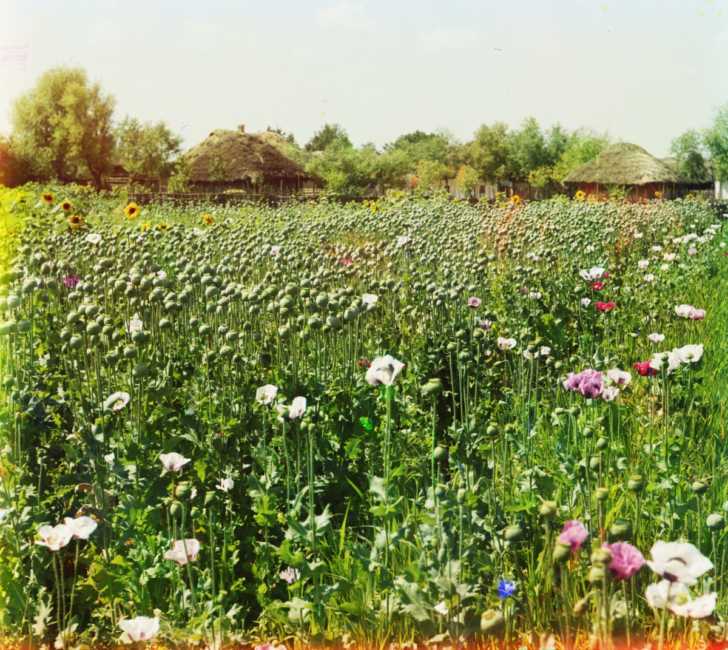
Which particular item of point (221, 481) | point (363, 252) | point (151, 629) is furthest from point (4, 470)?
point (363, 252)

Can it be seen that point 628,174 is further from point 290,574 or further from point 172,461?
point 172,461

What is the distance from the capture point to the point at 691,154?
6675 centimetres

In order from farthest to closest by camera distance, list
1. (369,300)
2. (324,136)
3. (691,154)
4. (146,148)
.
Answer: (324,136) < (691,154) < (146,148) < (369,300)

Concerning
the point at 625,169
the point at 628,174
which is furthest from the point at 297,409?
the point at 625,169

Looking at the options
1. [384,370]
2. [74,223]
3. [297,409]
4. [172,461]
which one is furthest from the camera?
[74,223]

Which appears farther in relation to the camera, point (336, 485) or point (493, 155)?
point (493, 155)

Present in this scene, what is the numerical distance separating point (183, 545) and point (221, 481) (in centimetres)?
82

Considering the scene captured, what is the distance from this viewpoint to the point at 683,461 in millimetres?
3416

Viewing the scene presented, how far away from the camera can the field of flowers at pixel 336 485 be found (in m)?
2.29

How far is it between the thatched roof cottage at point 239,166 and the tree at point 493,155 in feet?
119

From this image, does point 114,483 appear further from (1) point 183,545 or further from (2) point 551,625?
(2) point 551,625

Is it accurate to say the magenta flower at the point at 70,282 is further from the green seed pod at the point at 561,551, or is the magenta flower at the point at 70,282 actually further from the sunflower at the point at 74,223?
A: the green seed pod at the point at 561,551

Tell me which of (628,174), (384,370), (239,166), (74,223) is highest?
(239,166)

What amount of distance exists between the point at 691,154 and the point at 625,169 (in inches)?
924
